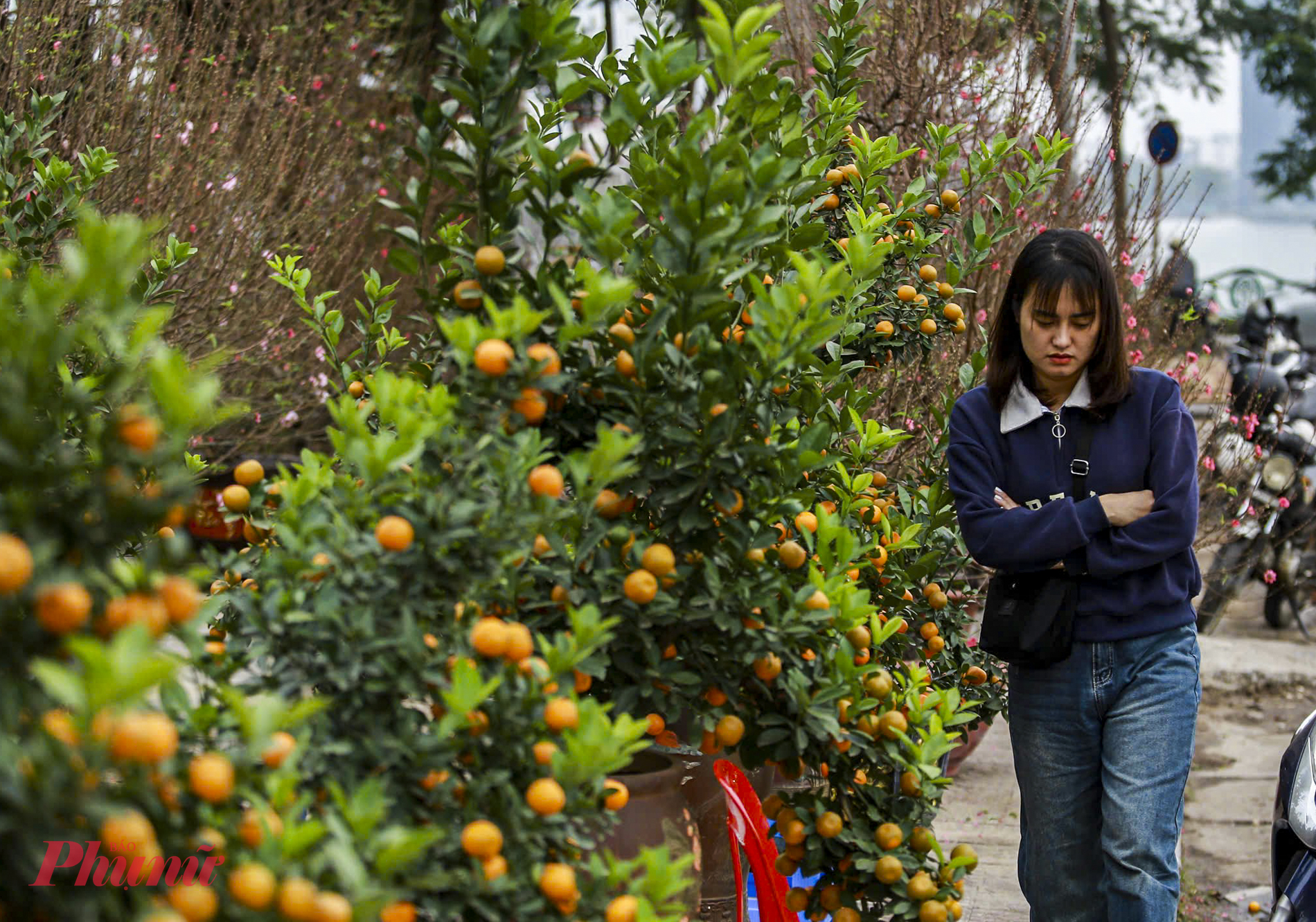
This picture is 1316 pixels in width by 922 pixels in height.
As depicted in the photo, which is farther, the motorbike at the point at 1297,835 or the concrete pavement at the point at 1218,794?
the concrete pavement at the point at 1218,794

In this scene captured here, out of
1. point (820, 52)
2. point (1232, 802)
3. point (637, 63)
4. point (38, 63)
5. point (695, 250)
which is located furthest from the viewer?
point (1232, 802)

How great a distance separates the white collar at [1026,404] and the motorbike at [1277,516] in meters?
3.58

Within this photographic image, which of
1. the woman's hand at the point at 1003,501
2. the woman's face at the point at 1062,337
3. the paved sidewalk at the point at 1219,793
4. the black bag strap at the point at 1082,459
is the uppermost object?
the woman's face at the point at 1062,337

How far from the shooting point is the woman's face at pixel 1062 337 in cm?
242

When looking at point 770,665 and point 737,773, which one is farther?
point 737,773

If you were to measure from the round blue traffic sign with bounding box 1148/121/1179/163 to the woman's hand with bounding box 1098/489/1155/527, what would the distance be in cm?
321

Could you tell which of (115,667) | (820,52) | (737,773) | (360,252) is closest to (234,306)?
(360,252)

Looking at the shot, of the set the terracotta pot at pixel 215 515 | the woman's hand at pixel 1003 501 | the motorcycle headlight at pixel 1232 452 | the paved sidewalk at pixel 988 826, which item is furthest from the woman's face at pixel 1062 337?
the terracotta pot at pixel 215 515

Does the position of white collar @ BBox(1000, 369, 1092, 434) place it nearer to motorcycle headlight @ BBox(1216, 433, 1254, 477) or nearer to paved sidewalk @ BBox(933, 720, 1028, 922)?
paved sidewalk @ BBox(933, 720, 1028, 922)

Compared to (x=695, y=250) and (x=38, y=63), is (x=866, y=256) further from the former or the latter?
(x=38, y=63)

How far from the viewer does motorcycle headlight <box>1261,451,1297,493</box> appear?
6871 millimetres

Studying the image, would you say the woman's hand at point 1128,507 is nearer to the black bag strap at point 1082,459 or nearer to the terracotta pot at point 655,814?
the black bag strap at point 1082,459

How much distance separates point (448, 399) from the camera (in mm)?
1309

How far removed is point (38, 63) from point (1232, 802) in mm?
5400
